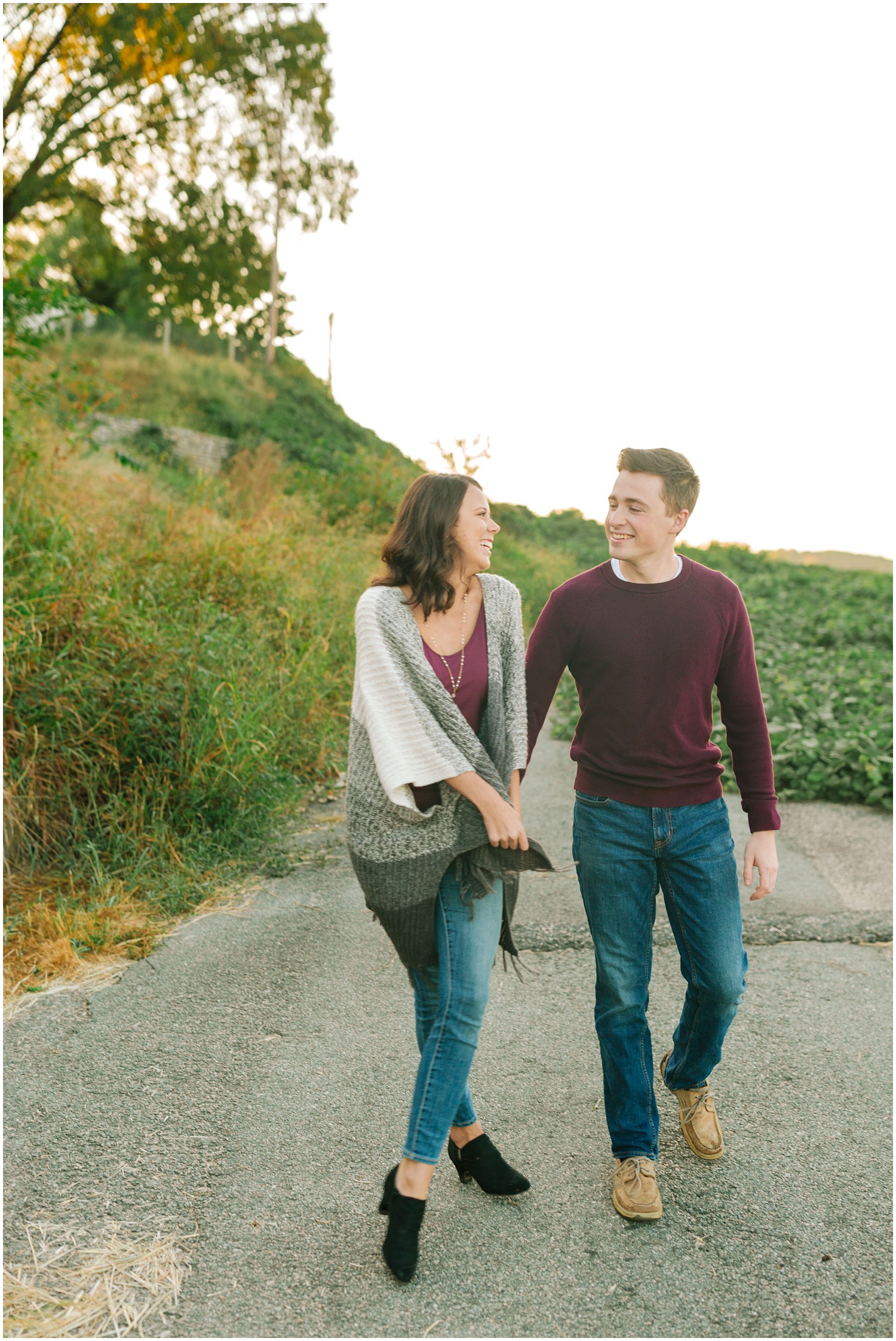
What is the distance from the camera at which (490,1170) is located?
247 cm

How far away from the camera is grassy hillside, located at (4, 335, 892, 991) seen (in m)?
4.64

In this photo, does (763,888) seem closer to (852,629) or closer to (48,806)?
(48,806)

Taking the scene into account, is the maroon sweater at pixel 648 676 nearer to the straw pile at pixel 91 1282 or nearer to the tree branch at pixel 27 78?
the straw pile at pixel 91 1282

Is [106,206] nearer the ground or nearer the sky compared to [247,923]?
nearer the sky

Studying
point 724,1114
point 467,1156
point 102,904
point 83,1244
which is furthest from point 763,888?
point 102,904

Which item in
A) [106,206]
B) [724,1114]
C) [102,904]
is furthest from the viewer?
[106,206]

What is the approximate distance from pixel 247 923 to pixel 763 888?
270 cm

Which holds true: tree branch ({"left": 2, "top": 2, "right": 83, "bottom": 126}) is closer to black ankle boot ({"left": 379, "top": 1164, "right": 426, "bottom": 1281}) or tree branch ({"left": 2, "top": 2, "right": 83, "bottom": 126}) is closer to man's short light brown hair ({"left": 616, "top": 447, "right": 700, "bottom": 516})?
man's short light brown hair ({"left": 616, "top": 447, "right": 700, "bottom": 516})

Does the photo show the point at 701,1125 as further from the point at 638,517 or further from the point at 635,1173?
the point at 638,517

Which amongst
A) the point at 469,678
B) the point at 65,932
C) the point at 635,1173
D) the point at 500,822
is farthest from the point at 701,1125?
the point at 65,932

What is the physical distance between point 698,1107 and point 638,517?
184 centimetres

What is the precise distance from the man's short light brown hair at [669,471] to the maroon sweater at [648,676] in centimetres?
20

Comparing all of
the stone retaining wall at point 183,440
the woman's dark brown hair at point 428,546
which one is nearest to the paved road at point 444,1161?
the woman's dark brown hair at point 428,546

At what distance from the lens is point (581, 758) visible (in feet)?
8.59
